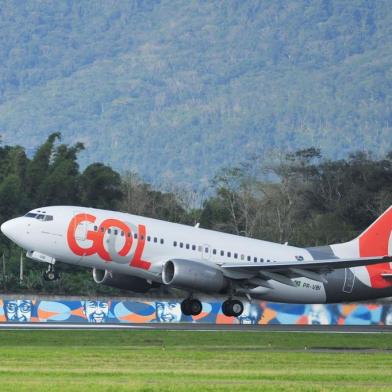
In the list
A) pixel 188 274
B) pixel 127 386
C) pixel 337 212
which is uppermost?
pixel 337 212

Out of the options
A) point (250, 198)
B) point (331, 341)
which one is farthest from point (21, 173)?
point (331, 341)

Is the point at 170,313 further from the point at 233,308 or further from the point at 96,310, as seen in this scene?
the point at 233,308

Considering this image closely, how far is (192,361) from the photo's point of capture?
3716 cm

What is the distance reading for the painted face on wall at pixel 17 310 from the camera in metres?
65.4

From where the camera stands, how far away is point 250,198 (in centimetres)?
12325

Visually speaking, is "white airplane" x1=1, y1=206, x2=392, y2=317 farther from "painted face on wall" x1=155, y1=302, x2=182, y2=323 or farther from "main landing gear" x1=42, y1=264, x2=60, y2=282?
"painted face on wall" x1=155, y1=302, x2=182, y2=323

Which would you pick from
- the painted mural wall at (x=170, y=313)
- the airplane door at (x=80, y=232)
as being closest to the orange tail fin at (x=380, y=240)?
the painted mural wall at (x=170, y=313)

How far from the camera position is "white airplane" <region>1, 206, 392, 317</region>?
5597 centimetres

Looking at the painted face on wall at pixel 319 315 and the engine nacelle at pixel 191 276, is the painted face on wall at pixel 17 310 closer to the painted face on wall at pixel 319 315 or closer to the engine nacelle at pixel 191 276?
the engine nacelle at pixel 191 276

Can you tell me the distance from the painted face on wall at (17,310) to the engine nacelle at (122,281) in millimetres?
7391

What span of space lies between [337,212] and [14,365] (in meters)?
82.3

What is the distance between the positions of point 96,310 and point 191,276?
1142cm

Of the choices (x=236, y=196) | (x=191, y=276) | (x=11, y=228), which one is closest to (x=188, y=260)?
(x=191, y=276)

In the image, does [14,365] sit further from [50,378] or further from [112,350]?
[112,350]
